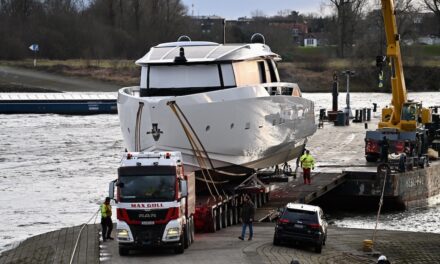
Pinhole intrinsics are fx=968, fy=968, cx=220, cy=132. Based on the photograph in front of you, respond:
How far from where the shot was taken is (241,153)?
34.0m

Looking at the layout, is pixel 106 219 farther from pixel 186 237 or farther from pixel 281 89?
pixel 281 89

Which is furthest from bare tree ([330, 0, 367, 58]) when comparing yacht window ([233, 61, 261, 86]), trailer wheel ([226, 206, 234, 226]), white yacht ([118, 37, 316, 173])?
trailer wheel ([226, 206, 234, 226])

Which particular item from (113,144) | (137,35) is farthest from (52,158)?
(137,35)

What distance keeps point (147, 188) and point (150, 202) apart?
1.44 ft

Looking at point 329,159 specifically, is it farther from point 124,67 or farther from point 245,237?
point 124,67

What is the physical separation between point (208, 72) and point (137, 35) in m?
113

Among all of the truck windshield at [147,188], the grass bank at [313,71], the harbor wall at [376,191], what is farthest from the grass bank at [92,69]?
the truck windshield at [147,188]

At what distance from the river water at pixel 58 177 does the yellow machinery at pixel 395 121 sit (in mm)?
4144

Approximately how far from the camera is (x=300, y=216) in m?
27.3

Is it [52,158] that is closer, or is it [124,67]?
[52,158]

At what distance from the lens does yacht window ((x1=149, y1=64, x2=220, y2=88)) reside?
111 ft

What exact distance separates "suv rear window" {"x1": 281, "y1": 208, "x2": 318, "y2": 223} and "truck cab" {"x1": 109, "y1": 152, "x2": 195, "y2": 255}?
3.05 meters

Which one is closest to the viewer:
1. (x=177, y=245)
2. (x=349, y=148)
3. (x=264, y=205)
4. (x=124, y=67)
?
(x=177, y=245)

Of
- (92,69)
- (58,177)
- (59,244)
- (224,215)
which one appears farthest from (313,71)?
(59,244)
